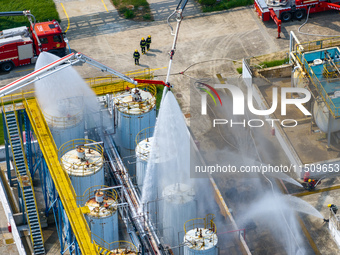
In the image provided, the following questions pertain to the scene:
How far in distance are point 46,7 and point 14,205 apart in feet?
74.3

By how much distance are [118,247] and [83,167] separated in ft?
13.5

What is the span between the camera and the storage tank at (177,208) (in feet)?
121

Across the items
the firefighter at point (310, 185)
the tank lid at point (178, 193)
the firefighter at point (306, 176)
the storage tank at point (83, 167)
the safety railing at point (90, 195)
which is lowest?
the firefighter at point (310, 185)

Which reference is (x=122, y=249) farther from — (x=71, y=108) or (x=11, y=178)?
(x=11, y=178)

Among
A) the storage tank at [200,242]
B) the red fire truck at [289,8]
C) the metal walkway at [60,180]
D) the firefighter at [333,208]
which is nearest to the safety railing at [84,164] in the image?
the metal walkway at [60,180]

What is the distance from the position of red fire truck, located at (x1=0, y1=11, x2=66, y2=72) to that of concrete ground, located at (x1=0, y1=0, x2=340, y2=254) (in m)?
0.91

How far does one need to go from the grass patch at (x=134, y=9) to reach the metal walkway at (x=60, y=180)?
2048 cm

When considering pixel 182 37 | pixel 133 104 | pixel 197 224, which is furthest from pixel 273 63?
pixel 197 224

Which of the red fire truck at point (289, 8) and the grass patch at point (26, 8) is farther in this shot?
the grass patch at point (26, 8)

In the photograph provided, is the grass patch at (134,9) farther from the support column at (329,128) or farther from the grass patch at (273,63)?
the support column at (329,128)

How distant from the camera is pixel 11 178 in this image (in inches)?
1807

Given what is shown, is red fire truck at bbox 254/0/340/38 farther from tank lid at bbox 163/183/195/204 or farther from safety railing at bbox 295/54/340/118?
tank lid at bbox 163/183/195/204

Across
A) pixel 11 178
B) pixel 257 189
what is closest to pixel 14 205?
pixel 11 178

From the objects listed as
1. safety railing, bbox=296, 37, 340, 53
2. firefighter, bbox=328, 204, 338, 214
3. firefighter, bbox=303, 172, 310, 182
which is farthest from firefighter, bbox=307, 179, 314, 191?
safety railing, bbox=296, 37, 340, 53
